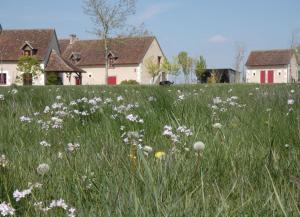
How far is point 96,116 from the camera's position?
4754 millimetres

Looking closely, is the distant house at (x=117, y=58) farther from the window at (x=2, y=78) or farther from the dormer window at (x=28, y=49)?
the window at (x=2, y=78)

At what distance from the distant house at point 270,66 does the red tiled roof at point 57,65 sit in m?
40.4

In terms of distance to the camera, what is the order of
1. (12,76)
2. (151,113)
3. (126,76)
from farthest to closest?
(126,76) < (12,76) < (151,113)

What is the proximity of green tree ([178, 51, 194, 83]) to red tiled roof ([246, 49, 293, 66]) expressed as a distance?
37.4ft

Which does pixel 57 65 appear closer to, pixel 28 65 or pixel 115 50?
pixel 28 65

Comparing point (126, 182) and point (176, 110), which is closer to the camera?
point (126, 182)

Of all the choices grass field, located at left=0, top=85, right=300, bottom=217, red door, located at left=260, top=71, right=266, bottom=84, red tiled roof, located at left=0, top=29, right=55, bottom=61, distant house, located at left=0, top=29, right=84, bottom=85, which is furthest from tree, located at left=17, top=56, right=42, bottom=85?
grass field, located at left=0, top=85, right=300, bottom=217

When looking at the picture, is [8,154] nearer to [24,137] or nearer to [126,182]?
[24,137]

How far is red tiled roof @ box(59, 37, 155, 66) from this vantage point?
72000 mm

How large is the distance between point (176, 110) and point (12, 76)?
62.6 m

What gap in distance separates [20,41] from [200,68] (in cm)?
3803

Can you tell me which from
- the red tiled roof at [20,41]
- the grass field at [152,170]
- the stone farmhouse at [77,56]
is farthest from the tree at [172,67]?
the grass field at [152,170]

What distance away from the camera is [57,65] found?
203 ft

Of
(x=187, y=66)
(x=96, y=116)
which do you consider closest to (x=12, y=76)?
(x=187, y=66)
